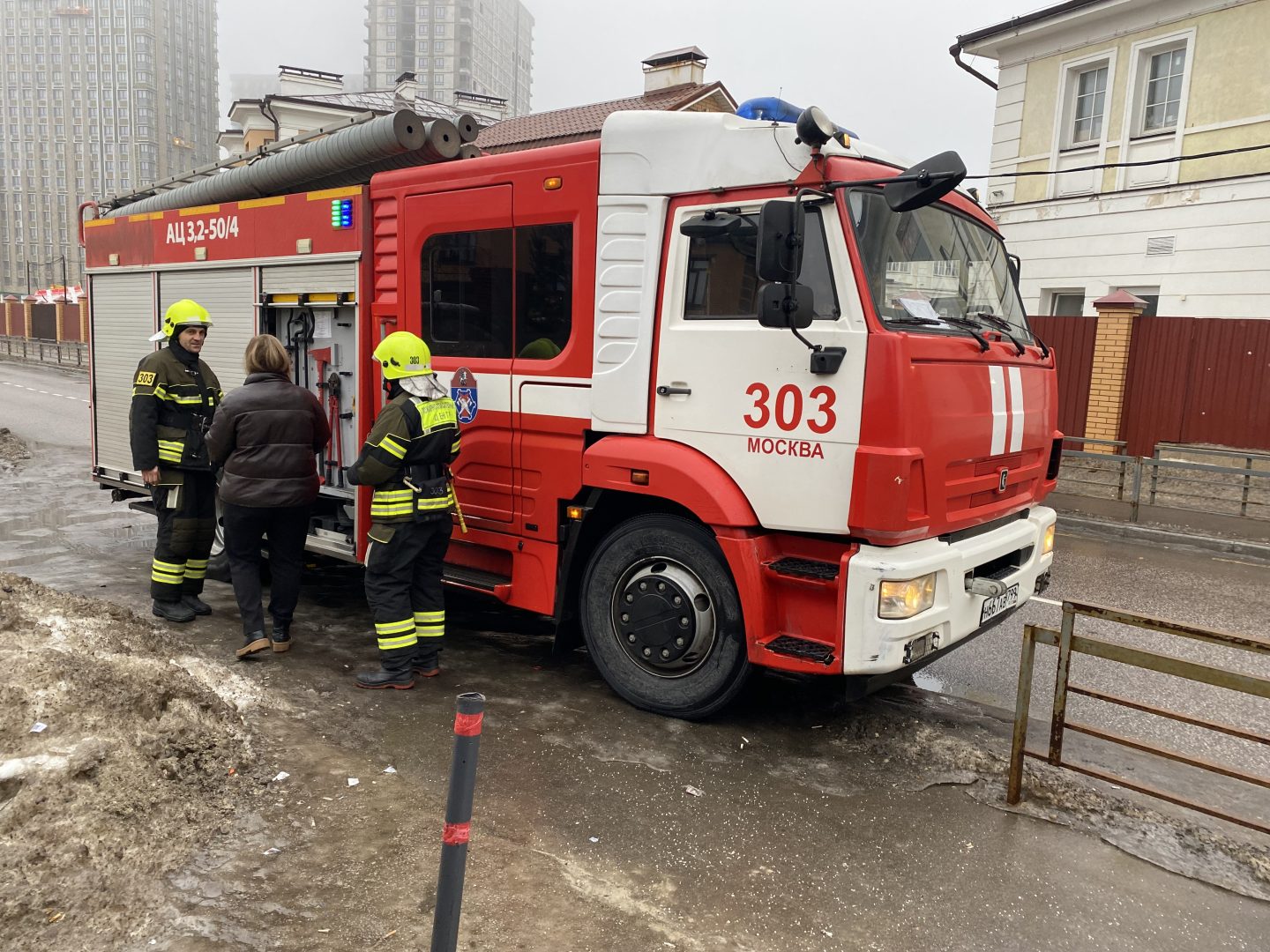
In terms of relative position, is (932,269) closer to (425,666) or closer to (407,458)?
(407,458)

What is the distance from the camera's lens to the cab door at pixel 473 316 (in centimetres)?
511

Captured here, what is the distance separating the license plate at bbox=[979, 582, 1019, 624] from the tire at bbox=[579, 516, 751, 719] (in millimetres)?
1157

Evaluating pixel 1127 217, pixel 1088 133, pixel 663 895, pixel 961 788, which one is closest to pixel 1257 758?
pixel 961 788

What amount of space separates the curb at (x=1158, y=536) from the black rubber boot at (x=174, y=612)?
877 cm

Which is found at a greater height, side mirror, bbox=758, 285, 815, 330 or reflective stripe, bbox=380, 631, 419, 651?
side mirror, bbox=758, 285, 815, 330

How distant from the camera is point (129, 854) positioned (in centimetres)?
314

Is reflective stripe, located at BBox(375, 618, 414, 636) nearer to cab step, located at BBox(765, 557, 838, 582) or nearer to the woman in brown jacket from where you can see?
the woman in brown jacket

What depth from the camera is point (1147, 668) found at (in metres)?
3.71

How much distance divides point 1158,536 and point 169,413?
9.30m

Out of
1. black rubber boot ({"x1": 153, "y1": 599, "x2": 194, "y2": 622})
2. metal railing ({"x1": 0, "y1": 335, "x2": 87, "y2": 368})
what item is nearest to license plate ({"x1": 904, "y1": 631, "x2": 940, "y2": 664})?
black rubber boot ({"x1": 153, "y1": 599, "x2": 194, "y2": 622})

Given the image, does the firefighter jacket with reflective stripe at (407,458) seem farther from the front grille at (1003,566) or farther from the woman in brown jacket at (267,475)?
the front grille at (1003,566)

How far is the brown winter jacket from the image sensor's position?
5234mm

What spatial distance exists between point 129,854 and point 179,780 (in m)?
0.52

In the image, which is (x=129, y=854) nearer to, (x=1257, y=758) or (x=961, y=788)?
(x=961, y=788)
